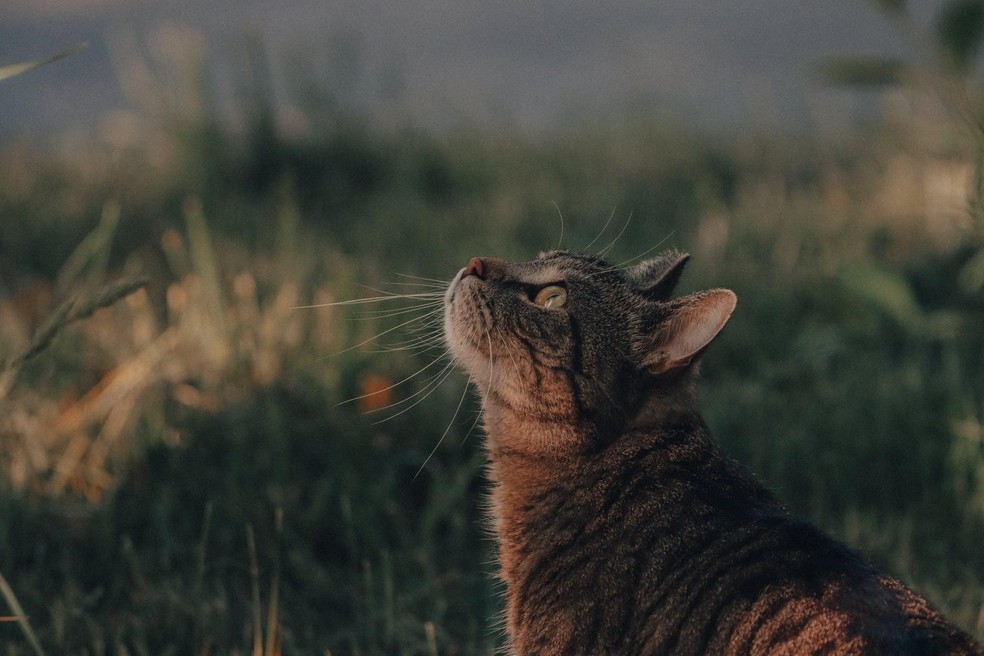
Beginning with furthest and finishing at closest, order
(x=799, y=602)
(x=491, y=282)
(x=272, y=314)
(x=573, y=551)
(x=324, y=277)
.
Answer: (x=324, y=277) → (x=272, y=314) → (x=491, y=282) → (x=573, y=551) → (x=799, y=602)

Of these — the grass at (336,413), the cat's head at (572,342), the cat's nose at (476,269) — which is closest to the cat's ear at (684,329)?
the cat's head at (572,342)

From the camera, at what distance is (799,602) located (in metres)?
1.67

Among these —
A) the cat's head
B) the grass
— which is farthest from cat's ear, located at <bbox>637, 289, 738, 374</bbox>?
the grass

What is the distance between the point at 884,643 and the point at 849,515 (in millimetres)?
1480

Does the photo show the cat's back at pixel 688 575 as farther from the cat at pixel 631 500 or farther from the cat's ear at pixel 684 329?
the cat's ear at pixel 684 329

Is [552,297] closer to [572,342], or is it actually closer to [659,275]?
[572,342]

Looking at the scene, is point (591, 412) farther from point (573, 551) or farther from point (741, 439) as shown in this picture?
point (741, 439)

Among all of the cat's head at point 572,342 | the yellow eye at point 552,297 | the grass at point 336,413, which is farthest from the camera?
the grass at point 336,413

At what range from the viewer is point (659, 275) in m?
2.42

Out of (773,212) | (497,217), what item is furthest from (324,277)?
(773,212)

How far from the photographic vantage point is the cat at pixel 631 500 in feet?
5.53

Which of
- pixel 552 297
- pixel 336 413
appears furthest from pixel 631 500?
pixel 336 413

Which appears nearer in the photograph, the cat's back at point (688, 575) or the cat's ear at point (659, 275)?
the cat's back at point (688, 575)

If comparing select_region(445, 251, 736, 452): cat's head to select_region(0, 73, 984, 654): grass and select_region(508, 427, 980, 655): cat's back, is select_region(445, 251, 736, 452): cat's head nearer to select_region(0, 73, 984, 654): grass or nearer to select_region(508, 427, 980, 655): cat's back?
select_region(508, 427, 980, 655): cat's back
